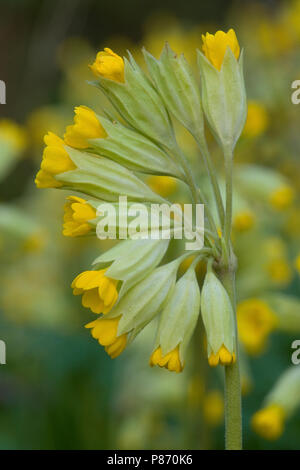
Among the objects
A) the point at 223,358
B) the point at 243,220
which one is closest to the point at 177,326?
the point at 223,358

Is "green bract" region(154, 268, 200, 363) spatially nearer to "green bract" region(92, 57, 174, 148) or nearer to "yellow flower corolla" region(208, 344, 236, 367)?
"yellow flower corolla" region(208, 344, 236, 367)

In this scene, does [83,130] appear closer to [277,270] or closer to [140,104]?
[140,104]

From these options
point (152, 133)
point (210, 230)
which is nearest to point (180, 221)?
point (210, 230)

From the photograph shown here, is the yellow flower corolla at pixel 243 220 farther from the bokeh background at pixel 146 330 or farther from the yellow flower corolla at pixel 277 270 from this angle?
the yellow flower corolla at pixel 277 270

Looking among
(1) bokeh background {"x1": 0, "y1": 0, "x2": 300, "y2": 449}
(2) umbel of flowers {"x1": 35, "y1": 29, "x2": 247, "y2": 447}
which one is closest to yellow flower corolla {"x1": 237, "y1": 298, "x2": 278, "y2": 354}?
(1) bokeh background {"x1": 0, "y1": 0, "x2": 300, "y2": 449}
